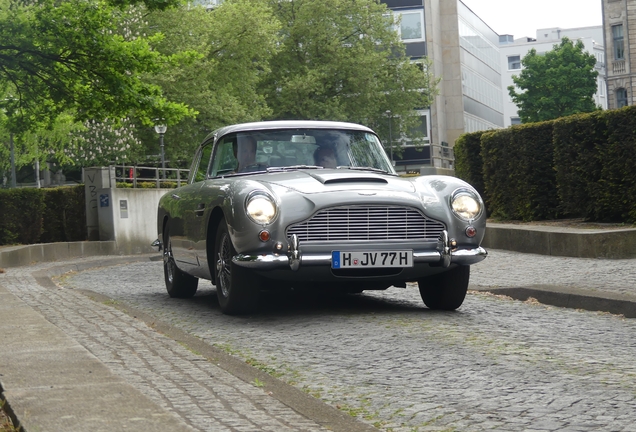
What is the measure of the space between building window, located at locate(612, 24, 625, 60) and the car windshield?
68985 millimetres

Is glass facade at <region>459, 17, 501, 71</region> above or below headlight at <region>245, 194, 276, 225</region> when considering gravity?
above

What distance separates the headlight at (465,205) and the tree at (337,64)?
49.5 meters

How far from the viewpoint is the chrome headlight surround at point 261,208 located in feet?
26.0

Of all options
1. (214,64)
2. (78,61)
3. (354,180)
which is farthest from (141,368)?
(214,64)

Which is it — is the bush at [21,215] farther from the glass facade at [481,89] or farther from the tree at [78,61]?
the glass facade at [481,89]

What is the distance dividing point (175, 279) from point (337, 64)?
4949 cm

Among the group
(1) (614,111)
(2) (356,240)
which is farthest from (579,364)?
(1) (614,111)

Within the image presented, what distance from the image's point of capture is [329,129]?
955 cm

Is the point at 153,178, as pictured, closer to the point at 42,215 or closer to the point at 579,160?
the point at 42,215

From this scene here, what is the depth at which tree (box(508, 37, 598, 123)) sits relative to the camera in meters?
74.3

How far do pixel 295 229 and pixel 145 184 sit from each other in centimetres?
2668

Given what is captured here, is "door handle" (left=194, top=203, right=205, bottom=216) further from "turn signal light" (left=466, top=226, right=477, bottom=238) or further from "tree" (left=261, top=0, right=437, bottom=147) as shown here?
"tree" (left=261, top=0, right=437, bottom=147)

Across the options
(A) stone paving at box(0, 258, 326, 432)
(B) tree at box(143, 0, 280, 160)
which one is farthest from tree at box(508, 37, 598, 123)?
(A) stone paving at box(0, 258, 326, 432)

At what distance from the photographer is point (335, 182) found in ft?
27.1
